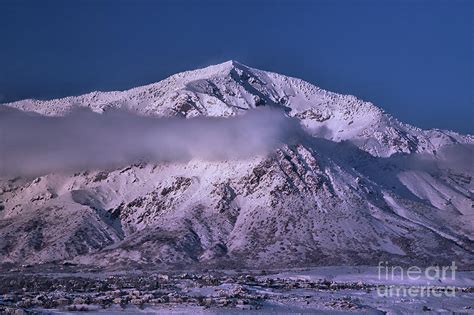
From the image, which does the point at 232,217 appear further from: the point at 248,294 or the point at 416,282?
the point at 248,294

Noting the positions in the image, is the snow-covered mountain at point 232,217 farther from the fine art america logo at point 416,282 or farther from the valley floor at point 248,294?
the valley floor at point 248,294

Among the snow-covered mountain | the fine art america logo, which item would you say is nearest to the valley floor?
the fine art america logo

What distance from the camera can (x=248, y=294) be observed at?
277 feet

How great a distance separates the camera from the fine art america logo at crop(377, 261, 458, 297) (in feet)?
296

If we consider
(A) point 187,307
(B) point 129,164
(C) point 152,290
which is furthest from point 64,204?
(A) point 187,307

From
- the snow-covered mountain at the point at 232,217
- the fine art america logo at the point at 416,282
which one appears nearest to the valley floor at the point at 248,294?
the fine art america logo at the point at 416,282

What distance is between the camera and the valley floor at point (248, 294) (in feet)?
241

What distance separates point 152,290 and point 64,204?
87.9m

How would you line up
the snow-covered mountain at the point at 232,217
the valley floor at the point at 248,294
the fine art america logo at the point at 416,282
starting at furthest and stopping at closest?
1. the snow-covered mountain at the point at 232,217
2. the fine art america logo at the point at 416,282
3. the valley floor at the point at 248,294

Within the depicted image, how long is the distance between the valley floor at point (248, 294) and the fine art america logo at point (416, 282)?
12 centimetres

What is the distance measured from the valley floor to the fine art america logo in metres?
0.12

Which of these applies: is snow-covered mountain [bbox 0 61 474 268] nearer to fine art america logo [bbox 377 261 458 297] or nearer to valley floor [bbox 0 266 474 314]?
fine art america logo [bbox 377 261 458 297]

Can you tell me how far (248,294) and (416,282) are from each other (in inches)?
931

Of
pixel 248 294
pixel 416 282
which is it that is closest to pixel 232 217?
pixel 416 282
